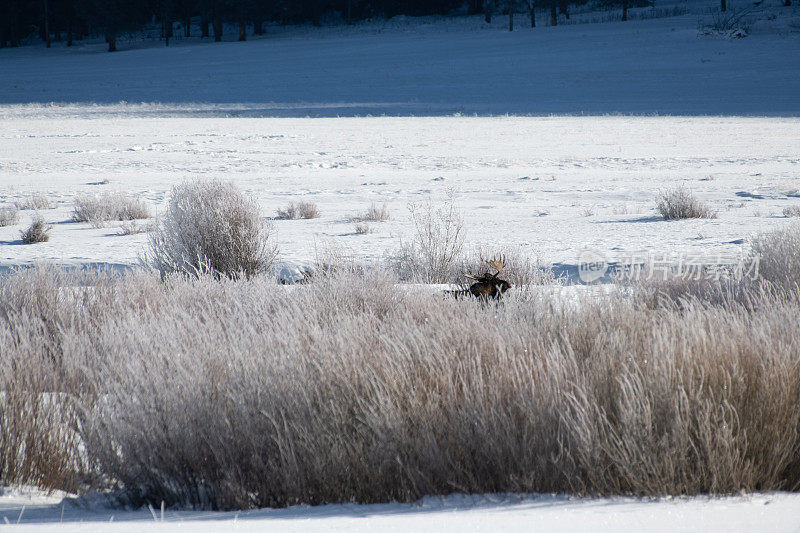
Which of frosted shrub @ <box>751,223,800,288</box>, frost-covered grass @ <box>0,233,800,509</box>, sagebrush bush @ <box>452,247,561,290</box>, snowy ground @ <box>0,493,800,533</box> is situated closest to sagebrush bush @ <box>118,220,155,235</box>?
sagebrush bush @ <box>452,247,561,290</box>

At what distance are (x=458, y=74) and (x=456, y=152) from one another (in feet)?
Answer: 91.9

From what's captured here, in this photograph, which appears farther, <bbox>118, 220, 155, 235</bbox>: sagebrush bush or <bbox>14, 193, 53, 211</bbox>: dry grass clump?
<bbox>14, 193, 53, 211</bbox>: dry grass clump

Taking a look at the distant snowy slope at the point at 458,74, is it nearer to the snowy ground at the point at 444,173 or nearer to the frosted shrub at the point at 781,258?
the snowy ground at the point at 444,173

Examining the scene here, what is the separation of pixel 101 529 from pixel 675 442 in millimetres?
1895

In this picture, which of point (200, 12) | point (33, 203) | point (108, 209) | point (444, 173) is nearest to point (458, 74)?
point (444, 173)

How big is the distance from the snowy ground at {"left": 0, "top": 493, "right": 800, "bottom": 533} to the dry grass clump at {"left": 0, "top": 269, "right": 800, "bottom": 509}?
85mm

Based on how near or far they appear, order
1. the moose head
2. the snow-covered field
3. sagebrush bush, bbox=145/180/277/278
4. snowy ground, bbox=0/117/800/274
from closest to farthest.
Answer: the snow-covered field → the moose head → sagebrush bush, bbox=145/180/277/278 → snowy ground, bbox=0/117/800/274

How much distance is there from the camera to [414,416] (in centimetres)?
311

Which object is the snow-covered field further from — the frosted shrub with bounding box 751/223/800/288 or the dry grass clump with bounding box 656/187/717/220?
the frosted shrub with bounding box 751/223/800/288

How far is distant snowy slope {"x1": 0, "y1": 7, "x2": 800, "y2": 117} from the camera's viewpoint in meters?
36.3

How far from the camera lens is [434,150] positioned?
2242 centimetres

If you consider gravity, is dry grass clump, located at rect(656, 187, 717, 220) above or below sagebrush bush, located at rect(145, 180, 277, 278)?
below

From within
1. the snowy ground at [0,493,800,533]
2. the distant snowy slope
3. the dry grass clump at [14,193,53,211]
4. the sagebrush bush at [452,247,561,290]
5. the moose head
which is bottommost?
the dry grass clump at [14,193,53,211]

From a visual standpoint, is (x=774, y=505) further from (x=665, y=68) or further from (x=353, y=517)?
(x=665, y=68)
